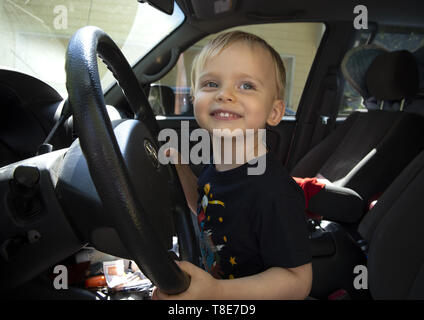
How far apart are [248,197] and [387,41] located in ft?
5.87

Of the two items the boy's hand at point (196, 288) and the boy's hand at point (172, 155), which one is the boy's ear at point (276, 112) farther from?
the boy's hand at point (196, 288)

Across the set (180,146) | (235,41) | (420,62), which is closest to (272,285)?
(235,41)

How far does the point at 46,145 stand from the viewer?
856mm

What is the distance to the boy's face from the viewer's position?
802mm

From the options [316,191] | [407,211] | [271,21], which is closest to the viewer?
[407,211]

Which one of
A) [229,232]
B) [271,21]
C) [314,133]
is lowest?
[314,133]

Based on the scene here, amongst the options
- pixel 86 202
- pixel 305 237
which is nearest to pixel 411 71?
pixel 305 237

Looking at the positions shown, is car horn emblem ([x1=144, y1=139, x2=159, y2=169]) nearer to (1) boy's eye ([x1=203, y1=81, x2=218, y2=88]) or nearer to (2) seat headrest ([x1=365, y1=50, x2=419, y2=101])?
(1) boy's eye ([x1=203, y1=81, x2=218, y2=88])

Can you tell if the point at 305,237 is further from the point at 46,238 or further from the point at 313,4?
the point at 313,4

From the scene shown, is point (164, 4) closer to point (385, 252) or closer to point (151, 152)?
point (151, 152)

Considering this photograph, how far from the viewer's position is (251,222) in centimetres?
79

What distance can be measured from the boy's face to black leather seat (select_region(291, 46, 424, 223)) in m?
0.76

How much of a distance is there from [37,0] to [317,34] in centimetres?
173

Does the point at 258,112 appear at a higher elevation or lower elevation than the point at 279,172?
higher
